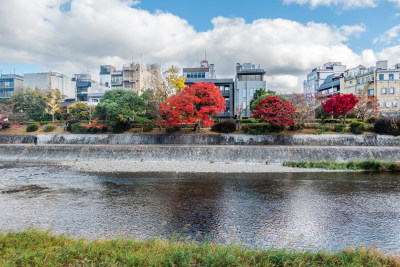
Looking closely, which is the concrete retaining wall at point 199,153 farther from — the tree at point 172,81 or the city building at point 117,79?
the city building at point 117,79

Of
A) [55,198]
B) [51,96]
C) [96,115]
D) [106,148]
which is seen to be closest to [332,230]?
[55,198]

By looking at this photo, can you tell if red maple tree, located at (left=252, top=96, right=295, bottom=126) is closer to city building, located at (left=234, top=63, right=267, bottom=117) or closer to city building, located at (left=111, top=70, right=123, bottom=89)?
city building, located at (left=234, top=63, right=267, bottom=117)

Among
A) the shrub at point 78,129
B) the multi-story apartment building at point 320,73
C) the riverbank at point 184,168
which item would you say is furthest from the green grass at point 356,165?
the multi-story apartment building at point 320,73

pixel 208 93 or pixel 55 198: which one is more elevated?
pixel 208 93

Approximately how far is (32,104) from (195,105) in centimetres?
4085

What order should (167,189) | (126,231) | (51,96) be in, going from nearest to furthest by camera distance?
(126,231) → (167,189) → (51,96)

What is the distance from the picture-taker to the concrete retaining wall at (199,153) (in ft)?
97.7

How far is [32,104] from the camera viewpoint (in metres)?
58.3

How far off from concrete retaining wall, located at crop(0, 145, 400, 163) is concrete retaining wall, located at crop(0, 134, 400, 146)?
14.2ft

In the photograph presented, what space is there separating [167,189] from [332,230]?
34.6 feet

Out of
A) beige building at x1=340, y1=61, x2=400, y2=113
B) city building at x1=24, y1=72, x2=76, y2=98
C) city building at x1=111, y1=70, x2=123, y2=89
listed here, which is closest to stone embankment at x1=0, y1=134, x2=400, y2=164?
beige building at x1=340, y1=61, x2=400, y2=113

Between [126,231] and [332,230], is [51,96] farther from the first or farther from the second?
[332,230]

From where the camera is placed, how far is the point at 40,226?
37.7ft

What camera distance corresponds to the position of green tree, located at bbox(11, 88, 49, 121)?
2267 inches
